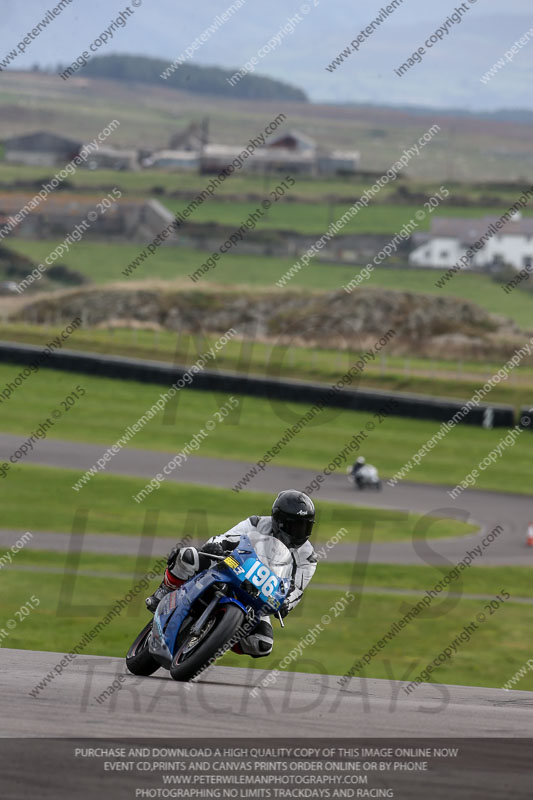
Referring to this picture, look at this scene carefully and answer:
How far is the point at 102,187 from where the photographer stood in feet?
365

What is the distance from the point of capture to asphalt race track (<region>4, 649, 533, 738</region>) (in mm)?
6309

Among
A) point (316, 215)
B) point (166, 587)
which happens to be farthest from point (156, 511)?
point (316, 215)

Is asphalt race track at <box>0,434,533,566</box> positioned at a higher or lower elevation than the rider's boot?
higher

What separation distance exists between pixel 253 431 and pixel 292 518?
2972 centimetres

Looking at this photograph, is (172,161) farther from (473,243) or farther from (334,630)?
(334,630)

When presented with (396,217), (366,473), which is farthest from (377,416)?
(396,217)

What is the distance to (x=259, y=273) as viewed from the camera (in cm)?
8538

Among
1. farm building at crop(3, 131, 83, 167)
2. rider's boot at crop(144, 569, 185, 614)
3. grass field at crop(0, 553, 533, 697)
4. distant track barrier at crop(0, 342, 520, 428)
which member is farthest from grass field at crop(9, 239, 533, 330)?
rider's boot at crop(144, 569, 185, 614)

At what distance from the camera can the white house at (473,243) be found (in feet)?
310

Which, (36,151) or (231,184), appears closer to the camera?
(231,184)

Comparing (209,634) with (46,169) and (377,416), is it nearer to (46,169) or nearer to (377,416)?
(377,416)

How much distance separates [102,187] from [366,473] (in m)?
85.1

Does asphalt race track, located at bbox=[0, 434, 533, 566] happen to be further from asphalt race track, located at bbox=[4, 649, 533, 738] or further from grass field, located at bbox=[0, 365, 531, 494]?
asphalt race track, located at bbox=[4, 649, 533, 738]

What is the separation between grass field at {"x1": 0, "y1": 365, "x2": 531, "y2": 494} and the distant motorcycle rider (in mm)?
24806
